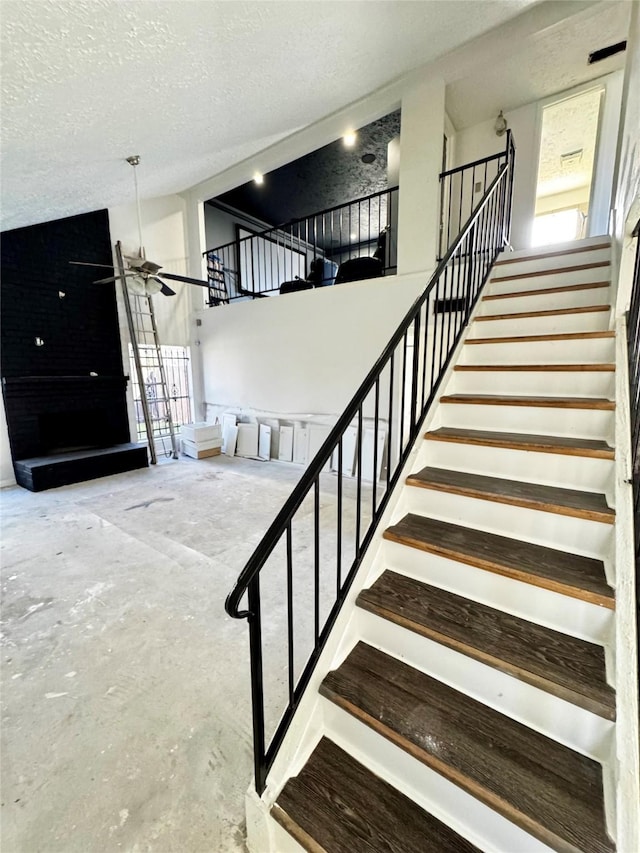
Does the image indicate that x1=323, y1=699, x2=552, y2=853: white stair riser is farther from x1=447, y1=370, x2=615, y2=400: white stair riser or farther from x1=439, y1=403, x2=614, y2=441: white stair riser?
x1=447, y1=370, x2=615, y2=400: white stair riser

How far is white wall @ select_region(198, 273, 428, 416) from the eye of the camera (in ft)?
14.6

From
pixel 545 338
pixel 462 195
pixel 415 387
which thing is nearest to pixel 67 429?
pixel 415 387

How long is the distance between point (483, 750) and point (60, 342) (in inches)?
249

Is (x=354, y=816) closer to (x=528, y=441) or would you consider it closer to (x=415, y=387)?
(x=528, y=441)

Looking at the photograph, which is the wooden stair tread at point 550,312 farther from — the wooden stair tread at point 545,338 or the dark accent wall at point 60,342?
the dark accent wall at point 60,342

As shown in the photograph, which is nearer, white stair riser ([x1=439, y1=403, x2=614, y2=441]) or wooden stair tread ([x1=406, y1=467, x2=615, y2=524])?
wooden stair tread ([x1=406, y1=467, x2=615, y2=524])

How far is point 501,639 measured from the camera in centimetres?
123

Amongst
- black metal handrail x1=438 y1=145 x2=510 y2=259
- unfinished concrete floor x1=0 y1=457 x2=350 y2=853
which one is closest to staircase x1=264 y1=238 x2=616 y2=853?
unfinished concrete floor x1=0 y1=457 x2=350 y2=853

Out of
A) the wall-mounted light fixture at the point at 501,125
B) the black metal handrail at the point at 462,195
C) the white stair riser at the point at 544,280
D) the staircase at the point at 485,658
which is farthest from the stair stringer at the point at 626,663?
the wall-mounted light fixture at the point at 501,125

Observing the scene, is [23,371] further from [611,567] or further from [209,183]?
[611,567]

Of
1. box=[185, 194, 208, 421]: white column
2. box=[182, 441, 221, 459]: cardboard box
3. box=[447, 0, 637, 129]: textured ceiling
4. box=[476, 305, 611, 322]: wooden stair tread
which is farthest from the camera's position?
box=[185, 194, 208, 421]: white column

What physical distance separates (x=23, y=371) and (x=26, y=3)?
4463mm

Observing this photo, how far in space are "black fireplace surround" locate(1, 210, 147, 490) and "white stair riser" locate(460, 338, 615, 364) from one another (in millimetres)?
5014

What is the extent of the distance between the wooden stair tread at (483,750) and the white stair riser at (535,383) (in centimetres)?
160
